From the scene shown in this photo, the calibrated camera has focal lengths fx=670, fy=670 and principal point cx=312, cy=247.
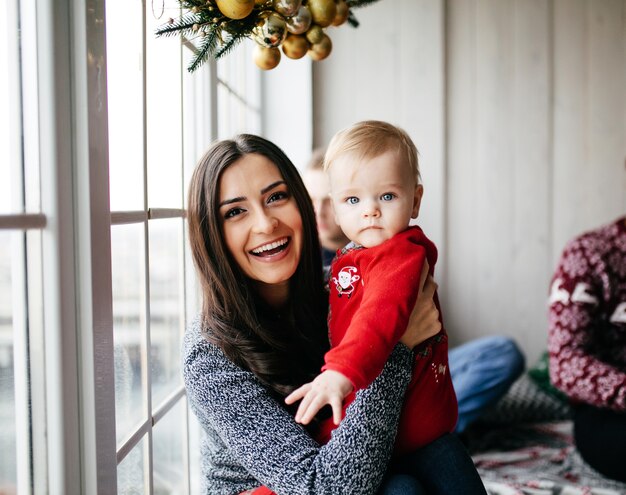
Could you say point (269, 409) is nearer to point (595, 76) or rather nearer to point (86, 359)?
point (86, 359)

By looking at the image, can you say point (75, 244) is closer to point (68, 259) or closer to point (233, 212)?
point (68, 259)

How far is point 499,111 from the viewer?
124 inches

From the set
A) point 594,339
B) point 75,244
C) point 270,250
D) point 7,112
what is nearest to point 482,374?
point 594,339

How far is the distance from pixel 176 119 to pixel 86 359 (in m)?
0.77

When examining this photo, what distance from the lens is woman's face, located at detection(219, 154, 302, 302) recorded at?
136cm

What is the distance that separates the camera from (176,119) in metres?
1.65

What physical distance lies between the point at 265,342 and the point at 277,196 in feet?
1.01

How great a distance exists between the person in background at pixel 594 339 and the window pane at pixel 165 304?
3.94 feet

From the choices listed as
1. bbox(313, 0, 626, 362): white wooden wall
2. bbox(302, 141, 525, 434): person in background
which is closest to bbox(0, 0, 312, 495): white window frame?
bbox(302, 141, 525, 434): person in background

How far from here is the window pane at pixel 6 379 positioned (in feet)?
2.97

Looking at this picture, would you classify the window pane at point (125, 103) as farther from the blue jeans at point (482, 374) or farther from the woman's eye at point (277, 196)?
the blue jeans at point (482, 374)

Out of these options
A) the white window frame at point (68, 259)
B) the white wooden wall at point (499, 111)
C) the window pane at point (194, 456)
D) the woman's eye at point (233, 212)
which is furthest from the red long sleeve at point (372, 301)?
the white wooden wall at point (499, 111)

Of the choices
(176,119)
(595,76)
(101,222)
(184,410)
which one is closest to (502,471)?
(184,410)

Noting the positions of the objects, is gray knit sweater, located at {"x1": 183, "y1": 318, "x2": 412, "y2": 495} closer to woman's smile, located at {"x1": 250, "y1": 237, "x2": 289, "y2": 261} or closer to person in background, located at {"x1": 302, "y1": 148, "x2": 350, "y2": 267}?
woman's smile, located at {"x1": 250, "y1": 237, "x2": 289, "y2": 261}
